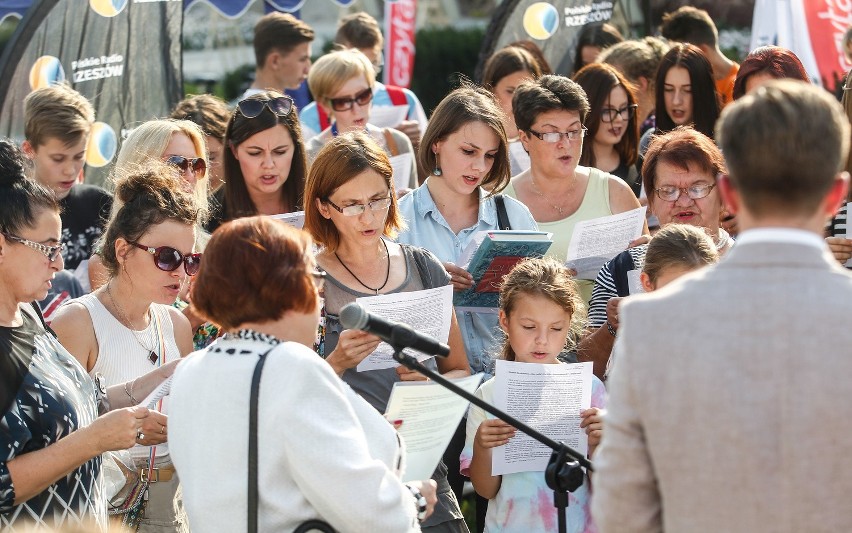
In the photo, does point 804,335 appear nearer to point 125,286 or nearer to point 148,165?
point 125,286

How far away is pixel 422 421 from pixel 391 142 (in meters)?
3.76

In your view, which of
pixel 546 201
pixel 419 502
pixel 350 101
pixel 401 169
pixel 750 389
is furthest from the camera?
pixel 350 101

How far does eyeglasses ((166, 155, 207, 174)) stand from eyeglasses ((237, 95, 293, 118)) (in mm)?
339

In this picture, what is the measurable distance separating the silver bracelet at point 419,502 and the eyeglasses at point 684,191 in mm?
2340

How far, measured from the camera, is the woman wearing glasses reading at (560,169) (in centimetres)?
534

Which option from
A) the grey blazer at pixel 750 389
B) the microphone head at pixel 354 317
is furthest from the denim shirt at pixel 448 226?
the grey blazer at pixel 750 389

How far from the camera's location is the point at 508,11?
833 cm

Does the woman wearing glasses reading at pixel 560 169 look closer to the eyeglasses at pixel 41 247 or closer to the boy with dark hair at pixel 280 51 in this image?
the eyeglasses at pixel 41 247

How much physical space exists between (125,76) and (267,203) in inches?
69.8

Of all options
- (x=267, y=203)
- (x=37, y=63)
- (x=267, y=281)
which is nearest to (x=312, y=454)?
(x=267, y=281)

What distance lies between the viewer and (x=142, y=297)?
3.93m

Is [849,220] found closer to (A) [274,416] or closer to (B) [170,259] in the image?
(B) [170,259]

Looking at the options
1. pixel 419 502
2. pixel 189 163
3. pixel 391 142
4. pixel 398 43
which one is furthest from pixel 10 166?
pixel 398 43

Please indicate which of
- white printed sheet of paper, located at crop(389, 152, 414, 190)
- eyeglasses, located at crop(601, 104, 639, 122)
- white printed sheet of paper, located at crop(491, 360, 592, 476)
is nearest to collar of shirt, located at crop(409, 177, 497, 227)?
white printed sheet of paper, located at crop(389, 152, 414, 190)
